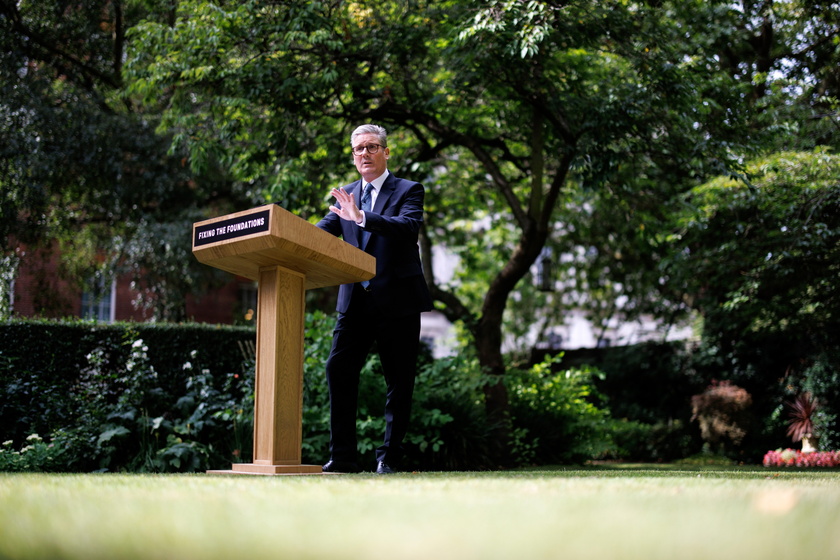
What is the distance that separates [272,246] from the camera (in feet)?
11.1

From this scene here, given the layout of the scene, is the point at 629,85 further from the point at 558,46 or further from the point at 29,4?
the point at 29,4

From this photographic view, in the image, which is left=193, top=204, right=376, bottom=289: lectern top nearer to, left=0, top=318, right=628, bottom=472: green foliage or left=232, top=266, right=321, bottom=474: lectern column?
left=232, top=266, right=321, bottom=474: lectern column

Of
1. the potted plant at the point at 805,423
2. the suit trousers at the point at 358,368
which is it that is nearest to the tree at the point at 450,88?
the suit trousers at the point at 358,368

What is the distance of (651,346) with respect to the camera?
1446 cm

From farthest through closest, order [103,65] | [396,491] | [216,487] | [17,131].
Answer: [103,65] < [17,131] < [216,487] < [396,491]

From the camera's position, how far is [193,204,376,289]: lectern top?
3381 mm

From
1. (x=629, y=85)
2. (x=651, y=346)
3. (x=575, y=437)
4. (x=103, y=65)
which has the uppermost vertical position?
(x=103, y=65)

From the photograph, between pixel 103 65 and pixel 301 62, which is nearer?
pixel 301 62

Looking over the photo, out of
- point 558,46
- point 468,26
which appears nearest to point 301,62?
point 468,26

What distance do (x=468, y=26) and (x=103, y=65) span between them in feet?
30.7

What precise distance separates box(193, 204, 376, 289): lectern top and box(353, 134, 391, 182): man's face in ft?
2.19

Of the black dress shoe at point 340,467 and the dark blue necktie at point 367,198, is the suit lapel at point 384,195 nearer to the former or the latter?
the dark blue necktie at point 367,198

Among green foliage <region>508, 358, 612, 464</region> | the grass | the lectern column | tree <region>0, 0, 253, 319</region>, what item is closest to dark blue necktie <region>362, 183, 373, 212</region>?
the lectern column

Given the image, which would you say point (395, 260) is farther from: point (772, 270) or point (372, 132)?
point (772, 270)
